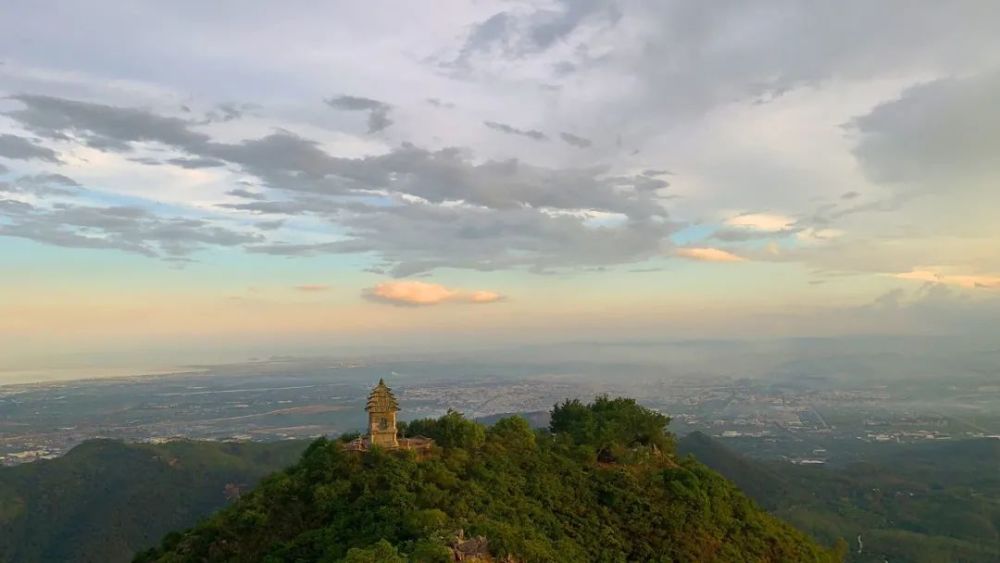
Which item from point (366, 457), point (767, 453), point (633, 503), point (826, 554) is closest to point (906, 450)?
point (767, 453)

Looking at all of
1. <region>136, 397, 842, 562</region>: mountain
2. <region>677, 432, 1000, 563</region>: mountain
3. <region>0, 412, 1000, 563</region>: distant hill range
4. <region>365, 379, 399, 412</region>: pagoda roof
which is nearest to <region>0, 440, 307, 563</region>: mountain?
<region>0, 412, 1000, 563</region>: distant hill range

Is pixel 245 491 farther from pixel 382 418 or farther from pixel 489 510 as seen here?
pixel 489 510

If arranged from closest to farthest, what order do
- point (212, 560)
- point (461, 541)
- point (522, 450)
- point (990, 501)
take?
point (461, 541)
point (212, 560)
point (522, 450)
point (990, 501)

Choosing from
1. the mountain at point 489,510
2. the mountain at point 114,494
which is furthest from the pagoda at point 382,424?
the mountain at point 114,494

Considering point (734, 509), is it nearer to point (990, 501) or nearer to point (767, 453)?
point (990, 501)

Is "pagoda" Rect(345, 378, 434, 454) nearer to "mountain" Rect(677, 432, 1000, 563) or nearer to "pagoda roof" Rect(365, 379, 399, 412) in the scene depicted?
"pagoda roof" Rect(365, 379, 399, 412)

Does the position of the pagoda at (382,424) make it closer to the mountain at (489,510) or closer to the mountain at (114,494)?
the mountain at (489,510)
